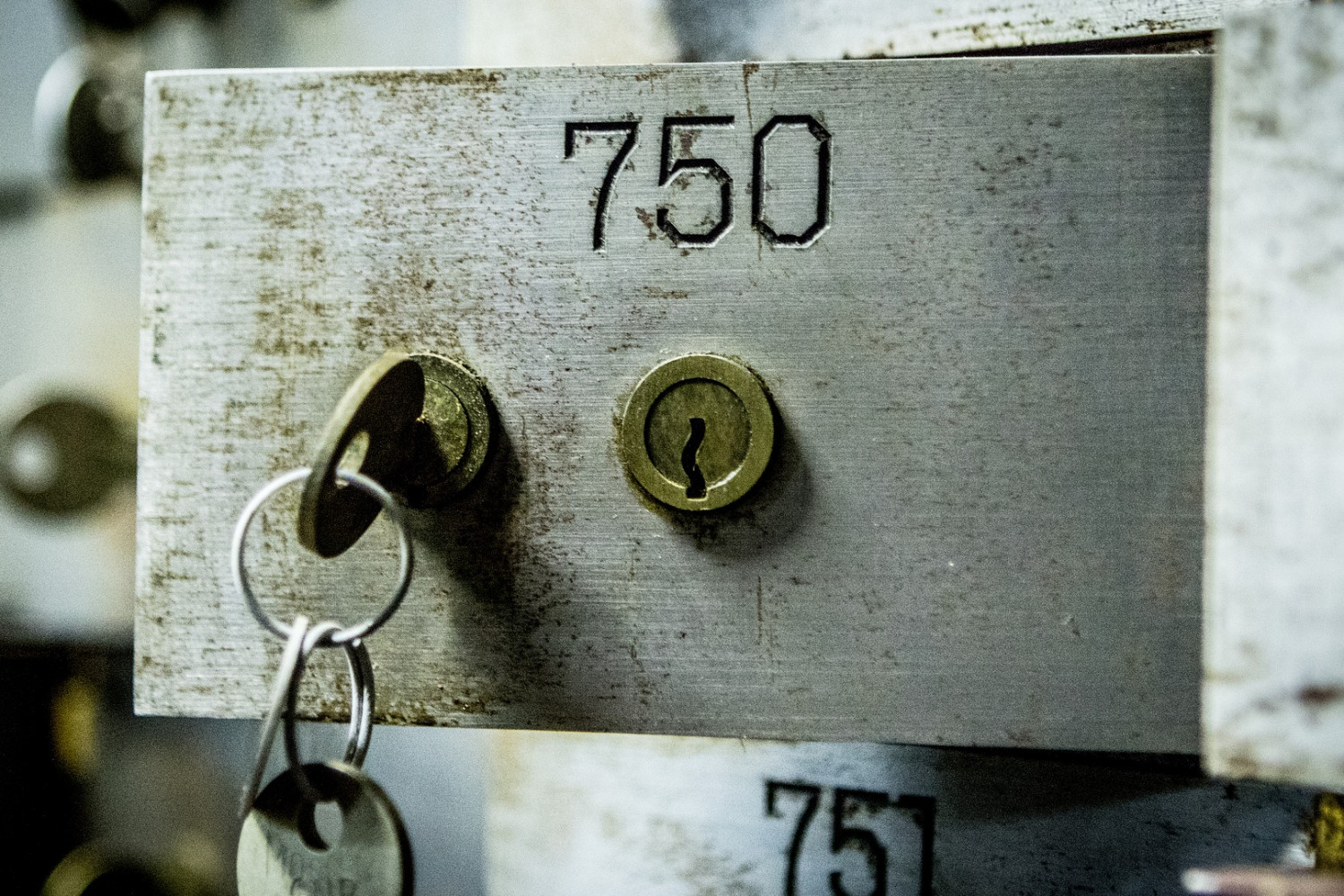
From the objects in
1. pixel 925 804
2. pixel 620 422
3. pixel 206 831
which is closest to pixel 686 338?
pixel 620 422

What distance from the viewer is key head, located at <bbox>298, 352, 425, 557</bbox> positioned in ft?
1.32

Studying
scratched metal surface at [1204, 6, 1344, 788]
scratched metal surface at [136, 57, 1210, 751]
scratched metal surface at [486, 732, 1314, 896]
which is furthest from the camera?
scratched metal surface at [486, 732, 1314, 896]

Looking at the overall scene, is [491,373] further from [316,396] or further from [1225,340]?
[1225,340]

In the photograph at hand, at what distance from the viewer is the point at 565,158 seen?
47 centimetres

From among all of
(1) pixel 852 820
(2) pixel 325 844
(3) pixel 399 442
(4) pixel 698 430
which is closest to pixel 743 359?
(4) pixel 698 430

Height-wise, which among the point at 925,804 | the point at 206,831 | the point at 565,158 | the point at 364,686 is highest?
the point at 565,158

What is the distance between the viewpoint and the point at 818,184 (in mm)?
460

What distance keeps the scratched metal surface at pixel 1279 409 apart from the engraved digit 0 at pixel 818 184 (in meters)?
0.16

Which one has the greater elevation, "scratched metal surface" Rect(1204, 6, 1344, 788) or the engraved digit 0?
the engraved digit 0

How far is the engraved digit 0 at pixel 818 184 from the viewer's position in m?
0.46

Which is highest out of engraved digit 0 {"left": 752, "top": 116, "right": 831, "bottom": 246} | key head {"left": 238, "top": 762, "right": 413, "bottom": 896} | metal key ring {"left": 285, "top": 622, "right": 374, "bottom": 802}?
engraved digit 0 {"left": 752, "top": 116, "right": 831, "bottom": 246}

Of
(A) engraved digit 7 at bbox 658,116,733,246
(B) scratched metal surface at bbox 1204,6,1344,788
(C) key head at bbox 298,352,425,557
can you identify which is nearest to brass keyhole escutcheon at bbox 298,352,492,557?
(C) key head at bbox 298,352,425,557

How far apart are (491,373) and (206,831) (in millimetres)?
689

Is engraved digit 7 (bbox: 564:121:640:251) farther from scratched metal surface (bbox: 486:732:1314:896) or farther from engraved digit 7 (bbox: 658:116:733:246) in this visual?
scratched metal surface (bbox: 486:732:1314:896)
